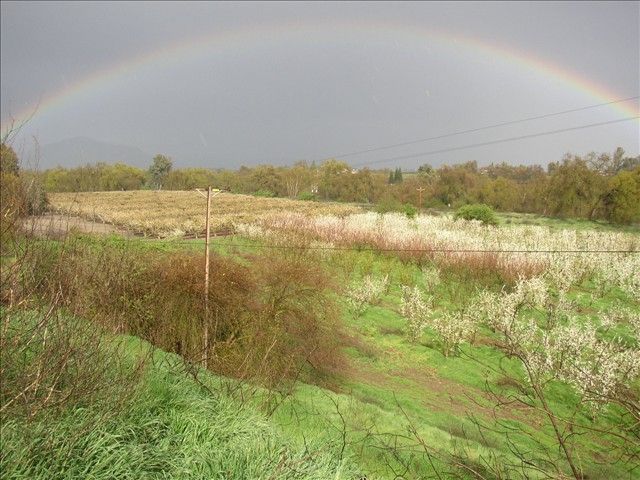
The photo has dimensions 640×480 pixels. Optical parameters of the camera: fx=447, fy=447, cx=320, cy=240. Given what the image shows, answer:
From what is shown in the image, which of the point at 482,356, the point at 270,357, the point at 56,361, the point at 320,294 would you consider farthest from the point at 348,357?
the point at 56,361

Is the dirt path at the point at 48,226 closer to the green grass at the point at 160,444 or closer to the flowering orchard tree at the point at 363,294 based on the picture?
the green grass at the point at 160,444

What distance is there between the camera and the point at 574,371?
11492 mm

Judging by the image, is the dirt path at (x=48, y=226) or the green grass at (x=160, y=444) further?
the dirt path at (x=48, y=226)

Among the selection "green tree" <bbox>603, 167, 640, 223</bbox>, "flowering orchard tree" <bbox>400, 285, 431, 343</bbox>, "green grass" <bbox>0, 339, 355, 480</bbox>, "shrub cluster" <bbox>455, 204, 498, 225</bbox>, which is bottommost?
"flowering orchard tree" <bbox>400, 285, 431, 343</bbox>

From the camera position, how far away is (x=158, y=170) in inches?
3743

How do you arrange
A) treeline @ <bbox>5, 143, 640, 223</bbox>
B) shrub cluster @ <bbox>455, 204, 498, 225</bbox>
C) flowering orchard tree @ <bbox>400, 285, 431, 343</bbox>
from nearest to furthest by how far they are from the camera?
flowering orchard tree @ <bbox>400, 285, 431, 343</bbox> < treeline @ <bbox>5, 143, 640, 223</bbox> < shrub cluster @ <bbox>455, 204, 498, 225</bbox>

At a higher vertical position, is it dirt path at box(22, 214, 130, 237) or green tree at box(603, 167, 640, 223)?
green tree at box(603, 167, 640, 223)

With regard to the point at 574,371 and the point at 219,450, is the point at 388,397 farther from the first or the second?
the point at 219,450

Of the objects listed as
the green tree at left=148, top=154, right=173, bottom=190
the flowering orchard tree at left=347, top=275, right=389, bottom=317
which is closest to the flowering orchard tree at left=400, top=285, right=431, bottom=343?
the flowering orchard tree at left=347, top=275, right=389, bottom=317

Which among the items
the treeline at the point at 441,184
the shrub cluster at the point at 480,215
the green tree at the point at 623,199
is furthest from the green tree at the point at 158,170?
Answer: the green tree at the point at 623,199

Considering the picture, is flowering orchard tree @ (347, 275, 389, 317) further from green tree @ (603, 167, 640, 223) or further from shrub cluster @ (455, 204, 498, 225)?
shrub cluster @ (455, 204, 498, 225)

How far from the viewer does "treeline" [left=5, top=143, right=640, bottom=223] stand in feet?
93.5

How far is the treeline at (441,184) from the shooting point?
93.5 feet

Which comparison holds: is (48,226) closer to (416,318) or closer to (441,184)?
(416,318)
